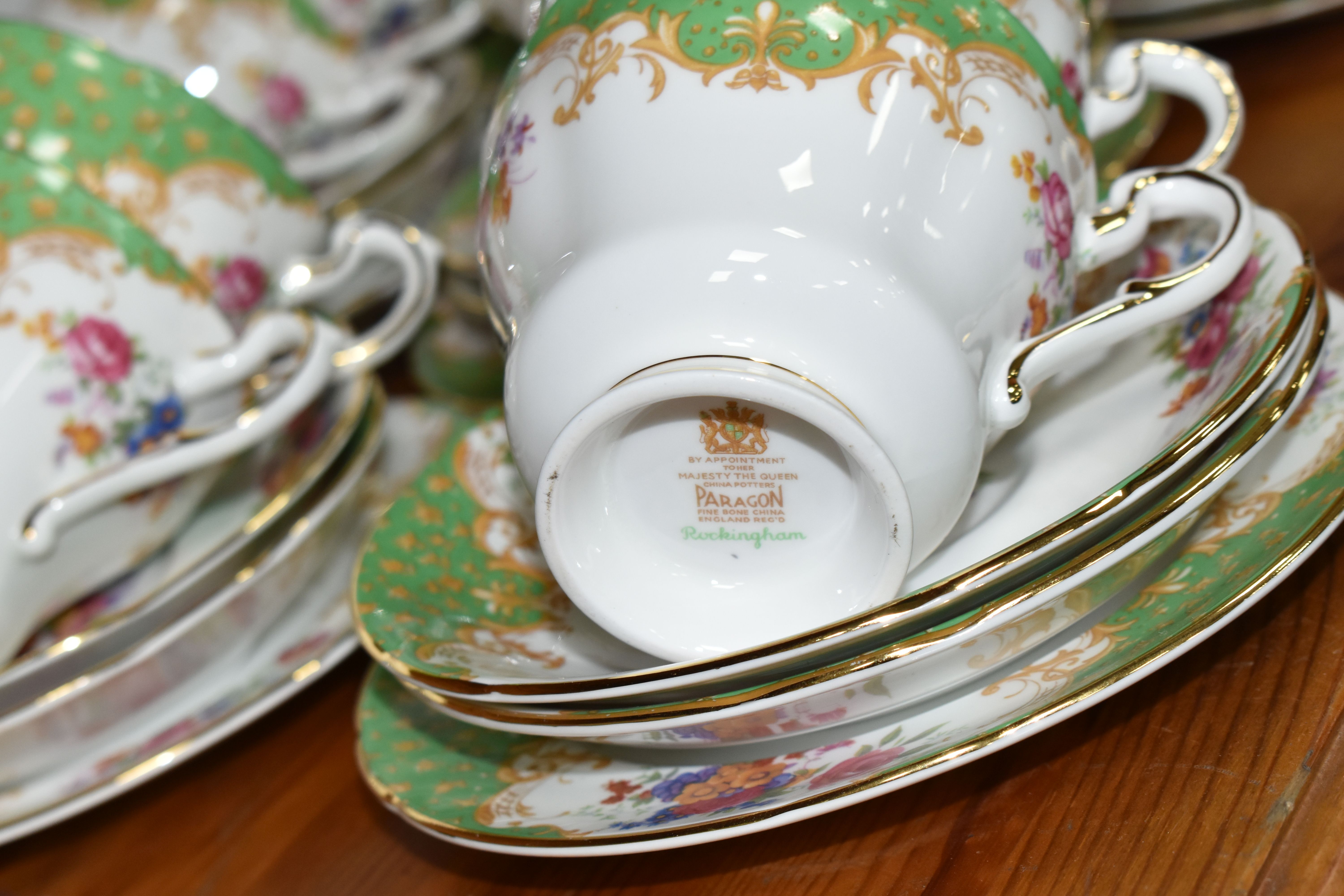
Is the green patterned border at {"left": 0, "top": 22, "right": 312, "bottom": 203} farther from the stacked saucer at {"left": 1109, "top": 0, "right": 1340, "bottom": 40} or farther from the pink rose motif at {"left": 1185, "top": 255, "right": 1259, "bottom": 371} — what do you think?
the stacked saucer at {"left": 1109, "top": 0, "right": 1340, "bottom": 40}

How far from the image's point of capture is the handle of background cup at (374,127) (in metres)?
0.88

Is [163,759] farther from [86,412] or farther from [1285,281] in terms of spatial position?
[1285,281]

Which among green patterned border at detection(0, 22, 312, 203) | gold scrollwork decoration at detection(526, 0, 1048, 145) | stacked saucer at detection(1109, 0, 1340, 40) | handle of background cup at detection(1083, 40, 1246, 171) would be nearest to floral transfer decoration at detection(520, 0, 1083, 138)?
gold scrollwork decoration at detection(526, 0, 1048, 145)

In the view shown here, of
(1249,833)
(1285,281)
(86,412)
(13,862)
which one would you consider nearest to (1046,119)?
(1285,281)

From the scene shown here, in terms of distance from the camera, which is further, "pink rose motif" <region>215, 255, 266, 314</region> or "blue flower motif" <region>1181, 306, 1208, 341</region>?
"pink rose motif" <region>215, 255, 266, 314</region>

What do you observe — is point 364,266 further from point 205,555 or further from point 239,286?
point 205,555

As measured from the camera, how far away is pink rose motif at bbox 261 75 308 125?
2.99 ft

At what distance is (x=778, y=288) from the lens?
0.39 metres

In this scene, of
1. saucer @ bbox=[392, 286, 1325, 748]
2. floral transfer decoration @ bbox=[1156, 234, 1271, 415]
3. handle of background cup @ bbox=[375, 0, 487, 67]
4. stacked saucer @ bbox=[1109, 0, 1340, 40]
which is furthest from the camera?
handle of background cup @ bbox=[375, 0, 487, 67]

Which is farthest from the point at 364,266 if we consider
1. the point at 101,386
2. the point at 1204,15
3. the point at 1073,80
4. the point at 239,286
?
the point at 1204,15

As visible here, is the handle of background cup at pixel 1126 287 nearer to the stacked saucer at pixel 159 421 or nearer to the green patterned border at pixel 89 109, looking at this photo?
the stacked saucer at pixel 159 421

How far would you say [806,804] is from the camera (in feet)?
1.28

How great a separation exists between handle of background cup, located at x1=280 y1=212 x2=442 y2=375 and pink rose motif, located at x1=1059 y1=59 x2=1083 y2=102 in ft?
1.14

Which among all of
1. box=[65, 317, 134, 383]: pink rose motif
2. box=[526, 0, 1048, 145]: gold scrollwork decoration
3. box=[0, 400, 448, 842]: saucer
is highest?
box=[526, 0, 1048, 145]: gold scrollwork decoration
